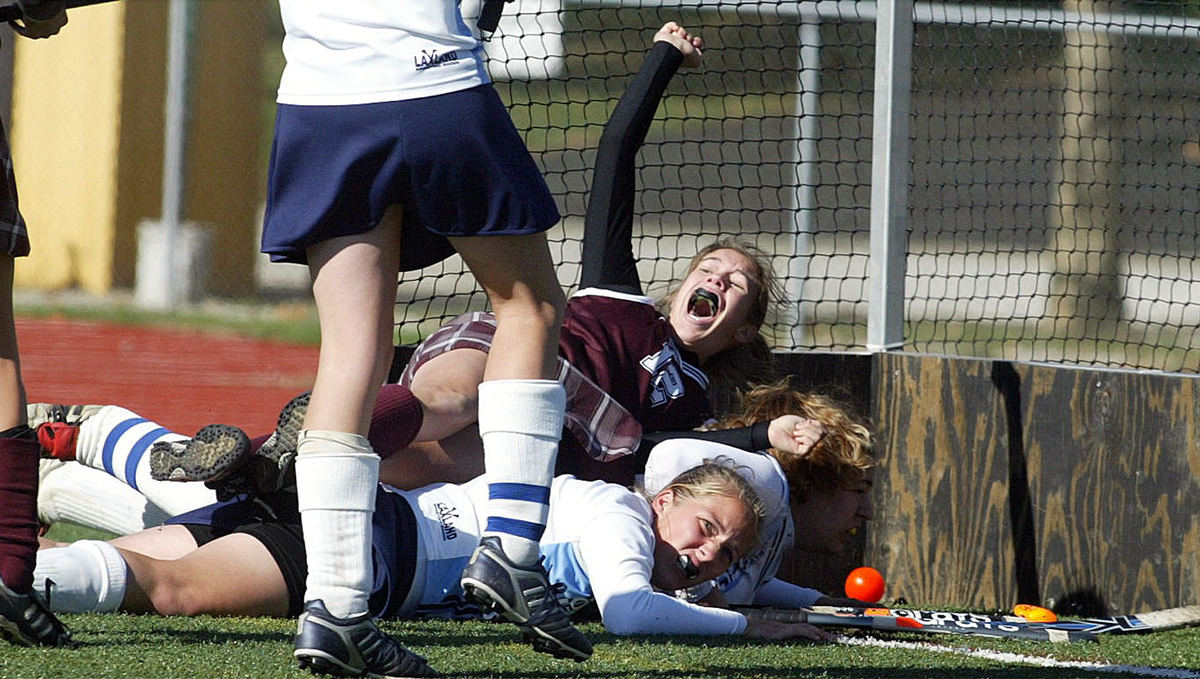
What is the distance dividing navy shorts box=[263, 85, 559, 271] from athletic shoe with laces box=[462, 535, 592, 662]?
1.96 ft

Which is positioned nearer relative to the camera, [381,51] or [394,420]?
[381,51]

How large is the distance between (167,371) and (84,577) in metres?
7.76

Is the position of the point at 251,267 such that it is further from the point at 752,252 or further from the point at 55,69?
the point at 752,252

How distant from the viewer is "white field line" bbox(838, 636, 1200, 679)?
3473mm

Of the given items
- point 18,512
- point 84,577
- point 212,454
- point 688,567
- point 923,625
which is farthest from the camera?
point 923,625

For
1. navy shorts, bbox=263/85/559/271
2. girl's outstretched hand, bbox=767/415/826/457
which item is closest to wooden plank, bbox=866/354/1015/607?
girl's outstretched hand, bbox=767/415/826/457

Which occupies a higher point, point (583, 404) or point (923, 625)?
point (583, 404)

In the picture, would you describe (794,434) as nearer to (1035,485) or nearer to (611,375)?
(611,375)

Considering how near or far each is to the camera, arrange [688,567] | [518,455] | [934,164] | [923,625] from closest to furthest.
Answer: [518,455], [688,567], [923,625], [934,164]

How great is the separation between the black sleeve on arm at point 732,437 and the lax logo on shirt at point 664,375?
17 centimetres

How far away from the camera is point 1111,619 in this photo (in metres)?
4.11

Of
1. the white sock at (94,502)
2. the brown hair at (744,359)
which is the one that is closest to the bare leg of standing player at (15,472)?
the white sock at (94,502)

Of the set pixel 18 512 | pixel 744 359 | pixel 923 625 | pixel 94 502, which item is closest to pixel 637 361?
pixel 744 359

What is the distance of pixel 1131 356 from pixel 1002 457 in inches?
377
